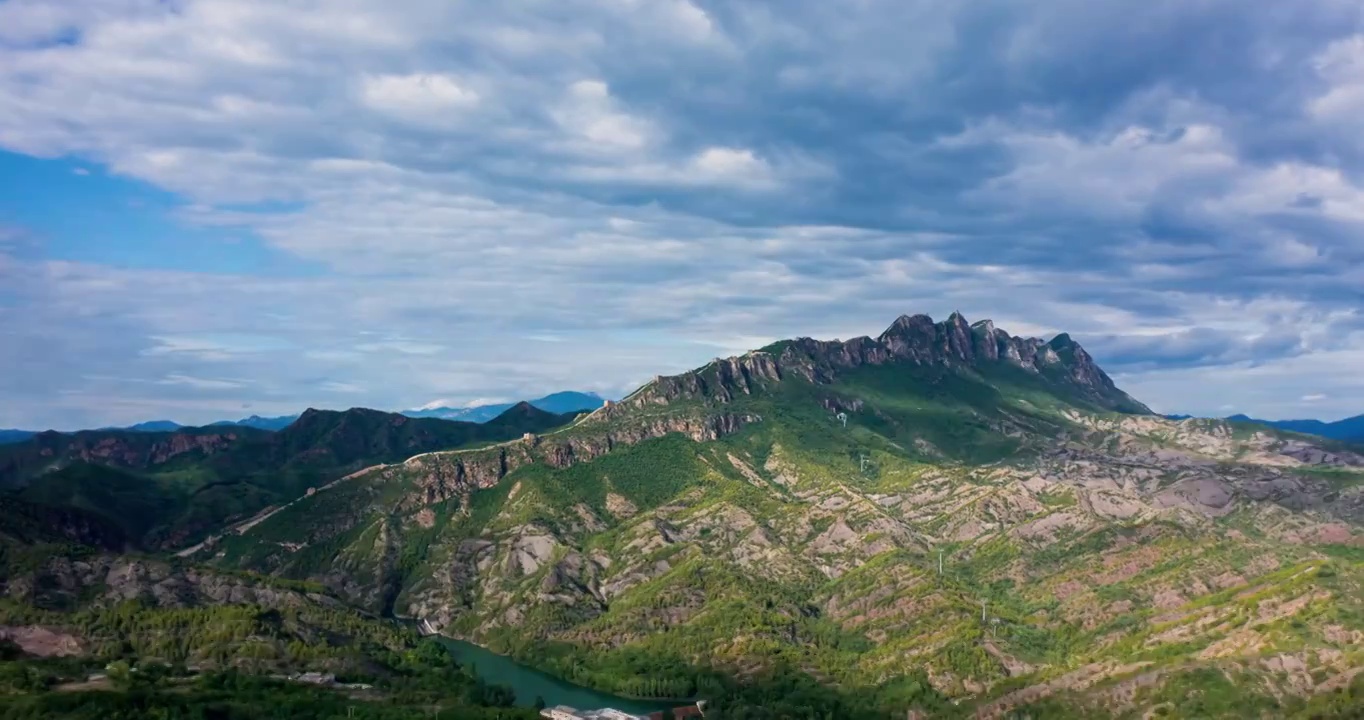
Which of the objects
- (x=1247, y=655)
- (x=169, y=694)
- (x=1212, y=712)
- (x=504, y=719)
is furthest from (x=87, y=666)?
(x=1247, y=655)

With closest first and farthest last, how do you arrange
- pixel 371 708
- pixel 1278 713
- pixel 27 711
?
pixel 27 711 → pixel 1278 713 → pixel 371 708

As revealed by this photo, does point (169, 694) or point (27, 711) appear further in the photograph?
point (169, 694)

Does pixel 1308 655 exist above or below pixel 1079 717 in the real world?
above

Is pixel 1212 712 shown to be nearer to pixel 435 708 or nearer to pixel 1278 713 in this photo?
pixel 1278 713

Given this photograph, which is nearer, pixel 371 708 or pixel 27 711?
pixel 27 711

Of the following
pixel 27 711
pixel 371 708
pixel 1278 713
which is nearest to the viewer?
pixel 27 711

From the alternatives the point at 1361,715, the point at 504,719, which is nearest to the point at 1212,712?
the point at 1361,715

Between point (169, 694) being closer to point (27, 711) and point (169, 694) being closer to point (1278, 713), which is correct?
point (27, 711)

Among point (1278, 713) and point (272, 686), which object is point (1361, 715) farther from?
point (272, 686)

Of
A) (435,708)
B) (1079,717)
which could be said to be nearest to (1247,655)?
(1079,717)
